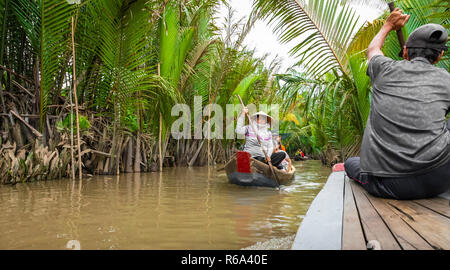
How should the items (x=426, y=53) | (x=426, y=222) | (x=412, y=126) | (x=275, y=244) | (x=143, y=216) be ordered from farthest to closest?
(x=143, y=216), (x=275, y=244), (x=426, y=53), (x=412, y=126), (x=426, y=222)

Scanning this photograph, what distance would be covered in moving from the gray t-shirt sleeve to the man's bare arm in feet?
0.27

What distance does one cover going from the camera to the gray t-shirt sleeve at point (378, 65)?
2498mm

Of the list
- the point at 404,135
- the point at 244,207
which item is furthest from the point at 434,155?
the point at 244,207

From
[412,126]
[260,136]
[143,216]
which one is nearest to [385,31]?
[412,126]

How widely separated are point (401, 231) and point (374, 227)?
110 mm

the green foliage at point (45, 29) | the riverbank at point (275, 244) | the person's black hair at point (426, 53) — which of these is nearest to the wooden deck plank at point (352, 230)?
the riverbank at point (275, 244)

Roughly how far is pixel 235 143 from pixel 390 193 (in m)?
12.9

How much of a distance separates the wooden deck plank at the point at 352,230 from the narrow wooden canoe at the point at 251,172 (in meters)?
4.02

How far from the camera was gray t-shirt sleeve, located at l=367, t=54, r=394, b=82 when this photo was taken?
2.50m

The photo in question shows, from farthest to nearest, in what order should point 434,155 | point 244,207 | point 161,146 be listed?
point 161,146, point 244,207, point 434,155

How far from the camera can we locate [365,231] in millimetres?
1559

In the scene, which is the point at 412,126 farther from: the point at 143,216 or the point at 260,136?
the point at 260,136

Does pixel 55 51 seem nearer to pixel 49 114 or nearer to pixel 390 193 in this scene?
pixel 49 114

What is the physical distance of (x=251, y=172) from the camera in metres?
6.27
